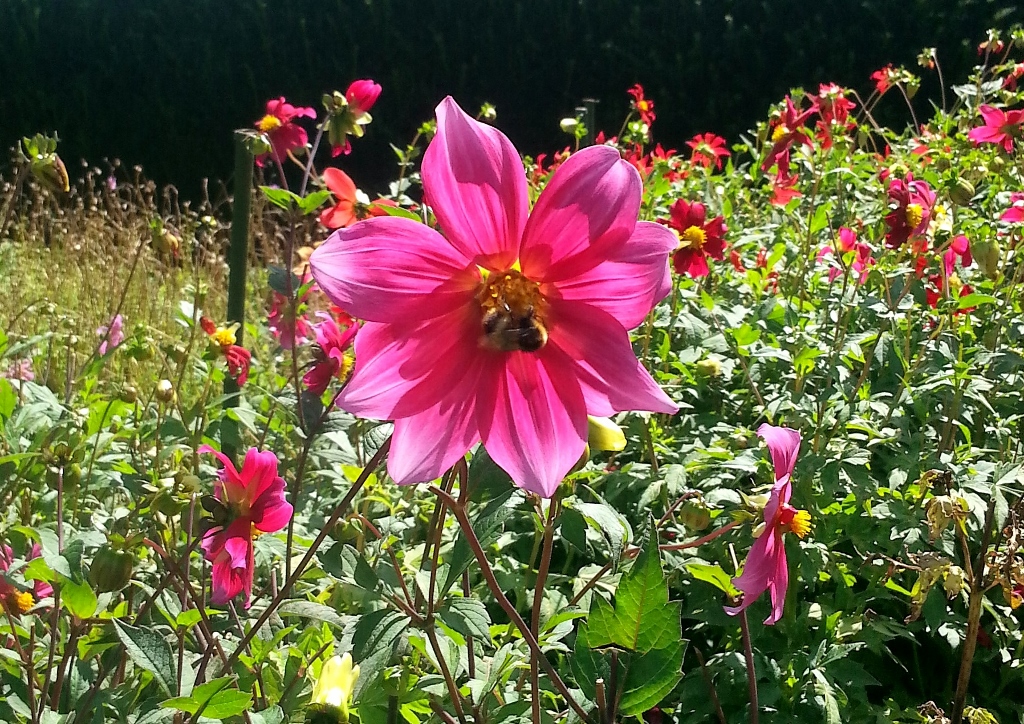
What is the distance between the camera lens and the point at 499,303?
2.51 feet

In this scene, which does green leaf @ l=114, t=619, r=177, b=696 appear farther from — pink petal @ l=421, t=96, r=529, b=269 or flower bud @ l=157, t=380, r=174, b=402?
flower bud @ l=157, t=380, r=174, b=402

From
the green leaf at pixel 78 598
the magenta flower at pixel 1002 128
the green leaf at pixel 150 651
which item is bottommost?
the green leaf at pixel 150 651

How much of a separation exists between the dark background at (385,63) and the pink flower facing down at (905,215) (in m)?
6.33

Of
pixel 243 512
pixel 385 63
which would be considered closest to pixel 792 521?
pixel 243 512

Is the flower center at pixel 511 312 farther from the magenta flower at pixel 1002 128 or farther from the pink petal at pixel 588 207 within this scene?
the magenta flower at pixel 1002 128

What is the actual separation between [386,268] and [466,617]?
0.39 meters

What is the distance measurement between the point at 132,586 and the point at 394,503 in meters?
0.51

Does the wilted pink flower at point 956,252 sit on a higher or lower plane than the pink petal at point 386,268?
lower

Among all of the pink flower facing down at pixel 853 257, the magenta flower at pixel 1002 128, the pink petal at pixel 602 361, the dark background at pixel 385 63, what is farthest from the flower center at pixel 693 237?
the dark background at pixel 385 63

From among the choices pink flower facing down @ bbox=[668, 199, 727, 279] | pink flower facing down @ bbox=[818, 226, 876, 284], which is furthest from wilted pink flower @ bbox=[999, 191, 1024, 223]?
pink flower facing down @ bbox=[668, 199, 727, 279]

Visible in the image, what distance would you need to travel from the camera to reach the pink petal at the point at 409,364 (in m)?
0.71

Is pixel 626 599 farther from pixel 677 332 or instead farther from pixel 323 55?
pixel 323 55

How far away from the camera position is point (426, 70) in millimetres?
8375

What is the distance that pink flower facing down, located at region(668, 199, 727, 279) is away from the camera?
1.67m
